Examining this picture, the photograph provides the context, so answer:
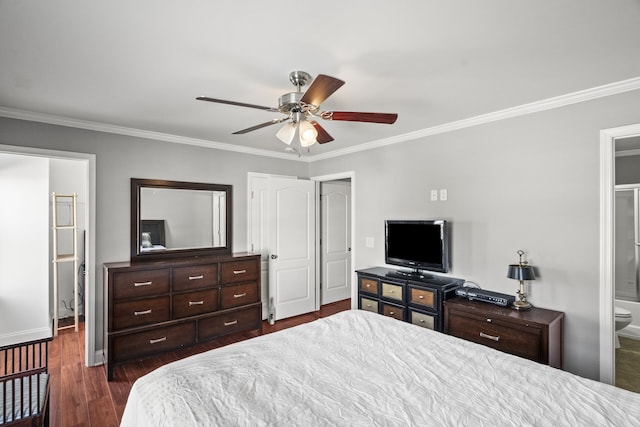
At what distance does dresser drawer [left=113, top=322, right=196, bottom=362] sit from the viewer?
3.06 m

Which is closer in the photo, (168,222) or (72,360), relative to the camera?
(72,360)

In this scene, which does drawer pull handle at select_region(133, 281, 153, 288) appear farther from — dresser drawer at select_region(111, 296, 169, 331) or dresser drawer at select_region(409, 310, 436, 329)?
dresser drawer at select_region(409, 310, 436, 329)

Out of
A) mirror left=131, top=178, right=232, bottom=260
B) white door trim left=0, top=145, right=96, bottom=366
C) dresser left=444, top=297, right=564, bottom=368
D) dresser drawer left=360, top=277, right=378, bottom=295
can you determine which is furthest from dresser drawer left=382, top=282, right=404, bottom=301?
white door trim left=0, top=145, right=96, bottom=366

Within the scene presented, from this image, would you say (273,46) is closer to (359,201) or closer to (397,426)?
(397,426)

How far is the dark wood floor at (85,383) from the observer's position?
7.92 ft

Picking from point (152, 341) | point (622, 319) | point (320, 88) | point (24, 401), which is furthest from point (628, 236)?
point (24, 401)

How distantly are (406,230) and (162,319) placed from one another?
277cm

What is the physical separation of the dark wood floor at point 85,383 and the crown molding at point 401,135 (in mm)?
2415

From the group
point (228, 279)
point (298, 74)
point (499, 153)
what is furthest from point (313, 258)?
point (298, 74)

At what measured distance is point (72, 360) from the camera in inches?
132

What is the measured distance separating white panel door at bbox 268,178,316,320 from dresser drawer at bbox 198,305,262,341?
52cm

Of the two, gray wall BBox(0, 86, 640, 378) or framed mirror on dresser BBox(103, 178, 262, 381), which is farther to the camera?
framed mirror on dresser BBox(103, 178, 262, 381)

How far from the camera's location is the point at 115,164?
343cm

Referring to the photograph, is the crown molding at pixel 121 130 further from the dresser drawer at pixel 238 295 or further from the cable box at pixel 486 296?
the cable box at pixel 486 296
